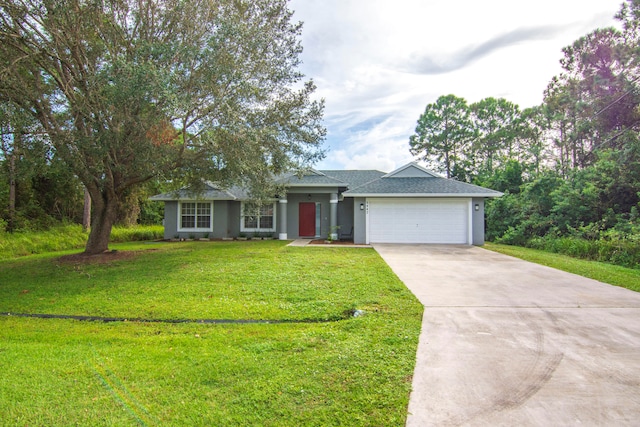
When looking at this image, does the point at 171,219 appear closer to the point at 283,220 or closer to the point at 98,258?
the point at 283,220

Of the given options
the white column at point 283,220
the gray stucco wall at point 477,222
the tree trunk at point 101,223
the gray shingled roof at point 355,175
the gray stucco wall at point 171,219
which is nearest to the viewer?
the tree trunk at point 101,223

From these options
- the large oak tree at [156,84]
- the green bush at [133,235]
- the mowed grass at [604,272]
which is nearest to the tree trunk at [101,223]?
the large oak tree at [156,84]

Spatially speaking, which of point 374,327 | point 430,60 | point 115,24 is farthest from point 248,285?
point 430,60

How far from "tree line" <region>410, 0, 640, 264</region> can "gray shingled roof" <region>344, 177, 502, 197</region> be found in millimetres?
3380

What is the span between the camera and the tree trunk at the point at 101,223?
421 inches

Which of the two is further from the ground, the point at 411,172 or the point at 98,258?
the point at 411,172

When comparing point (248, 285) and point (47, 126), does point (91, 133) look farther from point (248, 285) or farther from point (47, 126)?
point (248, 285)

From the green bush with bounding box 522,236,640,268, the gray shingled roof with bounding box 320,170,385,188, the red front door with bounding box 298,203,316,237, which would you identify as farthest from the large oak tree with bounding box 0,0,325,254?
the green bush with bounding box 522,236,640,268

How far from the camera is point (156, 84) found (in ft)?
22.7

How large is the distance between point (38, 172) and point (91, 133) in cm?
155

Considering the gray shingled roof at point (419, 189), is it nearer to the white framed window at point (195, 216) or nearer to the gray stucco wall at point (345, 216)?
the gray stucco wall at point (345, 216)

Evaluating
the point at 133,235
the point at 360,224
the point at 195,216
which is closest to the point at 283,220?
the point at 360,224

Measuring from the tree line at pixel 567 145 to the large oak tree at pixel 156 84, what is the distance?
1151cm

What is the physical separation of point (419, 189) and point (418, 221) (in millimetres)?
1415
